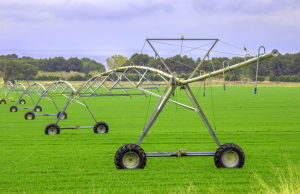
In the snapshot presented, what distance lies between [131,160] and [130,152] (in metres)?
0.38

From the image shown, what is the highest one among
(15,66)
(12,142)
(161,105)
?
(15,66)

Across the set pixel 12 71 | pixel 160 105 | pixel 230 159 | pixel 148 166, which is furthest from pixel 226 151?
pixel 12 71

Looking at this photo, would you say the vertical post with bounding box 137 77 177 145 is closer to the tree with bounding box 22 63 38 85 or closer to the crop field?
the crop field

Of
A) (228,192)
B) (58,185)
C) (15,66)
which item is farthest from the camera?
(15,66)

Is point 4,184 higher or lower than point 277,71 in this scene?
lower

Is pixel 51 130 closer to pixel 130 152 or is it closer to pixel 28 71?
pixel 130 152

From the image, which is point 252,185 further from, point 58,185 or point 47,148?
point 47,148

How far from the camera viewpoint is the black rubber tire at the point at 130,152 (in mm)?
10172

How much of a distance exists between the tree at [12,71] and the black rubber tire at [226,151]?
124m

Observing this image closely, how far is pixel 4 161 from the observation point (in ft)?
41.1

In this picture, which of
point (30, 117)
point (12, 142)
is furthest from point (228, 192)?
point (30, 117)

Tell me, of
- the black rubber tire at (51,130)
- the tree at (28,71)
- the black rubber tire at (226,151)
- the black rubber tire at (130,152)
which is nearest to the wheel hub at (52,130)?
the black rubber tire at (51,130)

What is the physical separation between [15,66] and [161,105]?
124m

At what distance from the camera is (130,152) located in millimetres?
10289
